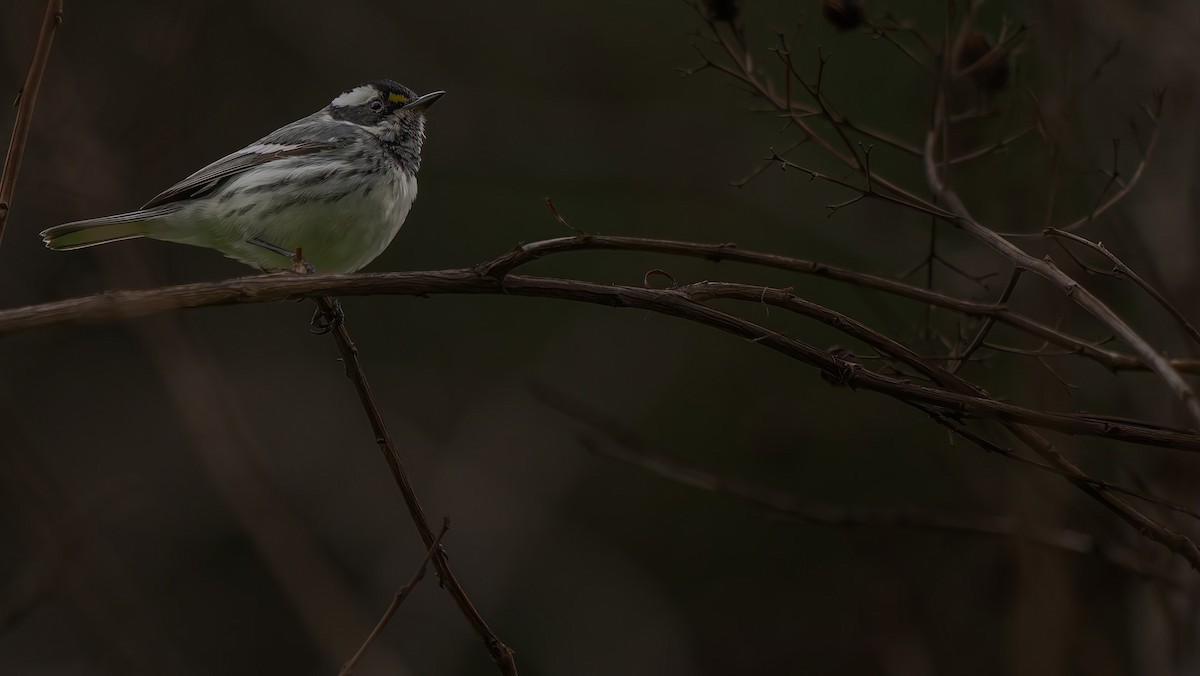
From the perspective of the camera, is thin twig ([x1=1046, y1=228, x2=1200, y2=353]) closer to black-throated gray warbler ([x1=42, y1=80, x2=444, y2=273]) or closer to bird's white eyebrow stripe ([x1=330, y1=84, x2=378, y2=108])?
black-throated gray warbler ([x1=42, y1=80, x2=444, y2=273])

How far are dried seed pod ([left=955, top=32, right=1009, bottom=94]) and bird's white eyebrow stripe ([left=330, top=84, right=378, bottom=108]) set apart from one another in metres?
2.89

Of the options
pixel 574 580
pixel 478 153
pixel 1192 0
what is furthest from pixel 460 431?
pixel 1192 0

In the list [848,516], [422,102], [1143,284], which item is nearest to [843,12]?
[1143,284]

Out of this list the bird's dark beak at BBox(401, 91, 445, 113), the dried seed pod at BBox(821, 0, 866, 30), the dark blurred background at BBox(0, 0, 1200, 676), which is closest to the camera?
the dried seed pod at BBox(821, 0, 866, 30)

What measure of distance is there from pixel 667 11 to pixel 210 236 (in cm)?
612

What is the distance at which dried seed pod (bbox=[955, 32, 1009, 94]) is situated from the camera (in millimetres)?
3633

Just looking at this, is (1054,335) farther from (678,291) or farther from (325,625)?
(325,625)

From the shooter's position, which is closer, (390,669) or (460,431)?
(390,669)

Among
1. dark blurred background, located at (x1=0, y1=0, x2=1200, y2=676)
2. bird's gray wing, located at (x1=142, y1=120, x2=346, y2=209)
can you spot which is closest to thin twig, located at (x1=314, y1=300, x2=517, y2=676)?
bird's gray wing, located at (x1=142, y1=120, x2=346, y2=209)

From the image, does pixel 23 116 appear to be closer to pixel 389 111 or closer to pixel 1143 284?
pixel 1143 284

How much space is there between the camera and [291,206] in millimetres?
4727

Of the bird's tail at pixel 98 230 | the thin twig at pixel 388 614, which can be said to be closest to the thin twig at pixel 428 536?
the thin twig at pixel 388 614

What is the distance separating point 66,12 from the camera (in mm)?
8484

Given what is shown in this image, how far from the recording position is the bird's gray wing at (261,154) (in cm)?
480
